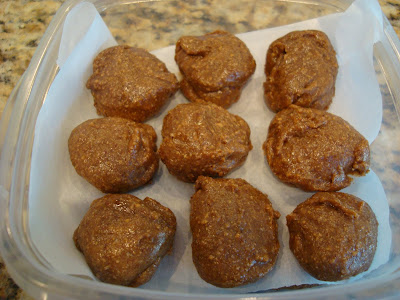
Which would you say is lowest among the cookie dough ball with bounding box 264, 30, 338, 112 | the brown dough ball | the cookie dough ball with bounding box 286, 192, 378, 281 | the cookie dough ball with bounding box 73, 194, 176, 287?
the cookie dough ball with bounding box 286, 192, 378, 281

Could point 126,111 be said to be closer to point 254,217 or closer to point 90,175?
point 90,175

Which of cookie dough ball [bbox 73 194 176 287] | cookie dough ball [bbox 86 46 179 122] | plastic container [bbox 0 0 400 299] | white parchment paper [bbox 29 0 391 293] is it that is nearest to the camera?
plastic container [bbox 0 0 400 299]

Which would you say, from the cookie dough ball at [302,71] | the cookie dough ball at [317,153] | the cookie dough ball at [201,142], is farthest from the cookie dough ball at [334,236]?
the cookie dough ball at [302,71]

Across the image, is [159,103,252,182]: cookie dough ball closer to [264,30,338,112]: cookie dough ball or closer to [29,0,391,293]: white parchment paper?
[29,0,391,293]: white parchment paper

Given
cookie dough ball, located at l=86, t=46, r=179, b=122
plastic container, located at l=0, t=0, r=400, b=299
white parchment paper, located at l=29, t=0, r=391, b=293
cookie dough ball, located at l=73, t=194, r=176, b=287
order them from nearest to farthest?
plastic container, located at l=0, t=0, r=400, b=299 < cookie dough ball, located at l=73, t=194, r=176, b=287 < white parchment paper, located at l=29, t=0, r=391, b=293 < cookie dough ball, located at l=86, t=46, r=179, b=122

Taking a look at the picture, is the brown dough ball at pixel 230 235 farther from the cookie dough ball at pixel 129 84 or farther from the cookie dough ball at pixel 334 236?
the cookie dough ball at pixel 129 84

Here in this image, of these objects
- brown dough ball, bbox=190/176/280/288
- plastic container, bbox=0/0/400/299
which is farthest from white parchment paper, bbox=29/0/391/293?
brown dough ball, bbox=190/176/280/288

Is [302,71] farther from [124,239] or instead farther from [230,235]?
[124,239]

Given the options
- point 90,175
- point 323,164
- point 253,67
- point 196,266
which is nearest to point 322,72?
point 253,67
